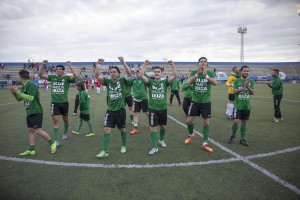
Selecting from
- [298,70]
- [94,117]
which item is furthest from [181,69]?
[94,117]

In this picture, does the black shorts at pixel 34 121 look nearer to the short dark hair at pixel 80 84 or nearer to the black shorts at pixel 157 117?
the short dark hair at pixel 80 84

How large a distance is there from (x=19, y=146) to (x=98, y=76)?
11.7 feet

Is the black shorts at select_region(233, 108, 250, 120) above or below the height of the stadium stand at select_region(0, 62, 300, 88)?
below

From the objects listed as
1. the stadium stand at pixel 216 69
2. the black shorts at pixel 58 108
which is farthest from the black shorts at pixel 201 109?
the stadium stand at pixel 216 69

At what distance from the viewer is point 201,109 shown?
688 cm

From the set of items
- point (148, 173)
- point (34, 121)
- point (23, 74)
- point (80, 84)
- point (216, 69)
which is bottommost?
point (148, 173)

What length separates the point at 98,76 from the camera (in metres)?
5.91

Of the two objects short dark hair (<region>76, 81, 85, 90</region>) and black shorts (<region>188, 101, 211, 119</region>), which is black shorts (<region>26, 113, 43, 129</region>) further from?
black shorts (<region>188, 101, 211, 119</region>)

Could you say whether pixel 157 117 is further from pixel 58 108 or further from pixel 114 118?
pixel 58 108

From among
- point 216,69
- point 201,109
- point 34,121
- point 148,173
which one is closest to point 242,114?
point 201,109

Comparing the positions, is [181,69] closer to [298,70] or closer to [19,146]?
[298,70]

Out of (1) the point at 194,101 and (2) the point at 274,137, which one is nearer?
(1) the point at 194,101

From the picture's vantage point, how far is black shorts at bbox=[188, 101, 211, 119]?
6.77 meters

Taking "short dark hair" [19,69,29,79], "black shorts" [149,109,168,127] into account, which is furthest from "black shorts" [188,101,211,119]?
"short dark hair" [19,69,29,79]
